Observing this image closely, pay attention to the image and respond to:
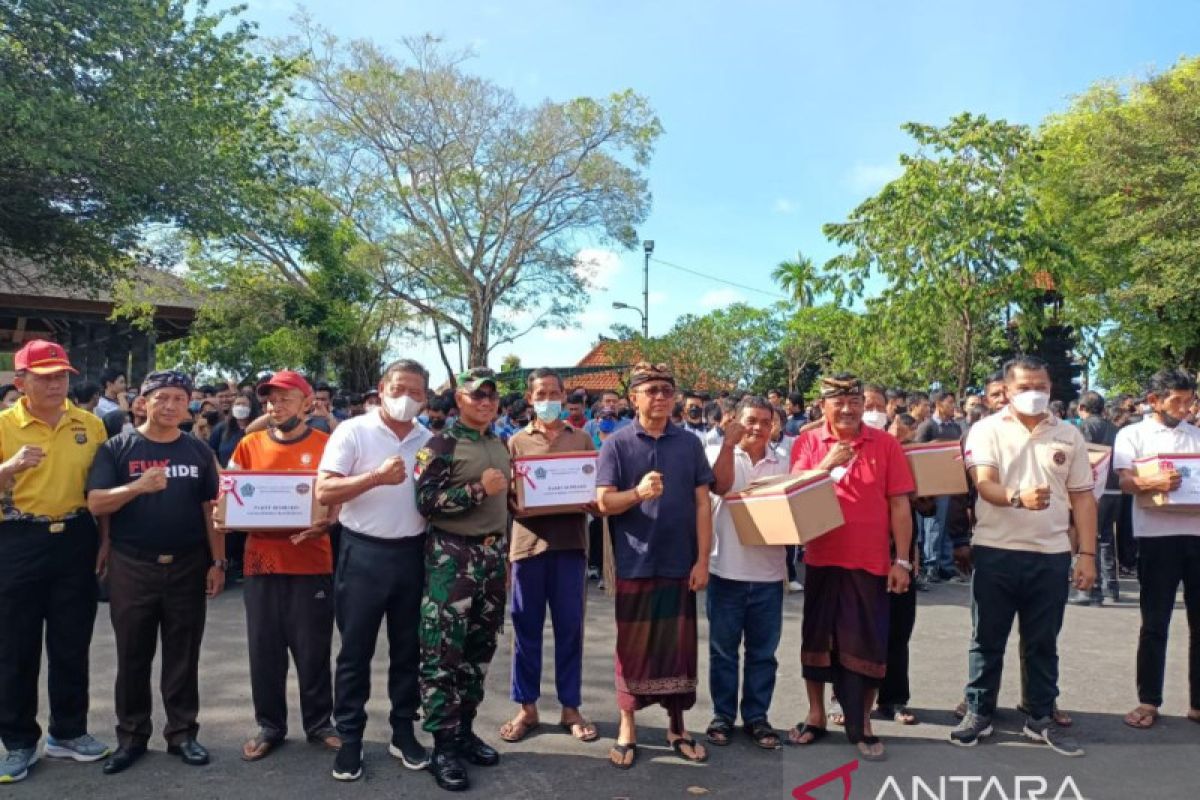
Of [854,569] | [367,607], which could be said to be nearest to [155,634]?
[367,607]

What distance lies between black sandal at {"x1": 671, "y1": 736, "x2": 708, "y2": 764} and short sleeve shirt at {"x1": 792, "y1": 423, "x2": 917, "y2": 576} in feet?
3.73

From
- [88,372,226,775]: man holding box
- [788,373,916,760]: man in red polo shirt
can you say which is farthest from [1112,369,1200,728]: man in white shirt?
[88,372,226,775]: man holding box

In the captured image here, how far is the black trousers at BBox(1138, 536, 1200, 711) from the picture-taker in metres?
4.81

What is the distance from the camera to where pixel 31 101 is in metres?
11.4

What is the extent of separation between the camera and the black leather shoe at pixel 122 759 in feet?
13.1

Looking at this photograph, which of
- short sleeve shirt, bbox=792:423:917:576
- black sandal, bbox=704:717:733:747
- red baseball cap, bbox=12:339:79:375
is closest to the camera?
red baseball cap, bbox=12:339:79:375

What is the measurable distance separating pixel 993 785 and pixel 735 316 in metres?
24.6

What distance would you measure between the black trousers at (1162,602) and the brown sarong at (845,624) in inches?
67.9

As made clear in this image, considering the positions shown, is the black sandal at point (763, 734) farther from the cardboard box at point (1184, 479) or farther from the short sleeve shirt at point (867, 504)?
the cardboard box at point (1184, 479)

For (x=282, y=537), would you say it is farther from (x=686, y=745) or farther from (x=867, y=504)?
(x=867, y=504)

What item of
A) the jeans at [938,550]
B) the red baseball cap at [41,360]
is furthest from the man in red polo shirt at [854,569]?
the jeans at [938,550]

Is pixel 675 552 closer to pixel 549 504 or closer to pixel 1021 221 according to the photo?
pixel 549 504

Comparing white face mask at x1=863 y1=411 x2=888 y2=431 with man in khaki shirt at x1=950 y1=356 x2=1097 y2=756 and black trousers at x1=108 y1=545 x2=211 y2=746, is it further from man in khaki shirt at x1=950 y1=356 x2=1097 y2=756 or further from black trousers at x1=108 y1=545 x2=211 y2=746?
black trousers at x1=108 y1=545 x2=211 y2=746

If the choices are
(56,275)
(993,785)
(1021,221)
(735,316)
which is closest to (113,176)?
(56,275)
